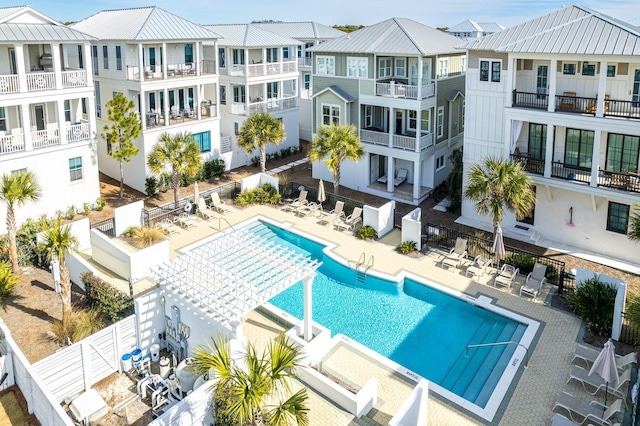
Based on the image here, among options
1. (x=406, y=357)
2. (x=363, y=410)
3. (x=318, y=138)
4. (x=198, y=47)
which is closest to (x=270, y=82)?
(x=198, y=47)

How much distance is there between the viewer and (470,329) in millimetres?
18891

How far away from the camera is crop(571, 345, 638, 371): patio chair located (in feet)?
49.4

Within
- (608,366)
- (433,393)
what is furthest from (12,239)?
(608,366)

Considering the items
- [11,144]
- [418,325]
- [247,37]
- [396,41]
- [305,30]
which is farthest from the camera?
[305,30]

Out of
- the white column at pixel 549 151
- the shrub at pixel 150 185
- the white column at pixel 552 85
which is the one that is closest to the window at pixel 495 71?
the white column at pixel 552 85

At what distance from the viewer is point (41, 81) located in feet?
83.7

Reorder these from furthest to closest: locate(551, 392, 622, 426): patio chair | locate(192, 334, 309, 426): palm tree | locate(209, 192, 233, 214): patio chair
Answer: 1. locate(209, 192, 233, 214): patio chair
2. locate(551, 392, 622, 426): patio chair
3. locate(192, 334, 309, 426): palm tree

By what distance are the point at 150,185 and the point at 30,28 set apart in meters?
9.46

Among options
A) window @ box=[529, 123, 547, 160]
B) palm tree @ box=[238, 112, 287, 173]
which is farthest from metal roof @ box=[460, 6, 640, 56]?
palm tree @ box=[238, 112, 287, 173]

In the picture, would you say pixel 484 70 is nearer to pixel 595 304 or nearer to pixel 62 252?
pixel 595 304

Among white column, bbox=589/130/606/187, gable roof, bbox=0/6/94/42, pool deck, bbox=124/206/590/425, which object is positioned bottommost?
pool deck, bbox=124/206/590/425

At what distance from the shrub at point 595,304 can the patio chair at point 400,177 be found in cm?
1382

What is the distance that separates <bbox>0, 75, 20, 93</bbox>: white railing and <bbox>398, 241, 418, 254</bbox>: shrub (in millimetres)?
18871

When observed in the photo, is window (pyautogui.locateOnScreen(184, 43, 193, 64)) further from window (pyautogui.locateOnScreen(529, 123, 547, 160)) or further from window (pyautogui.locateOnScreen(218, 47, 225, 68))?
window (pyautogui.locateOnScreen(529, 123, 547, 160))
